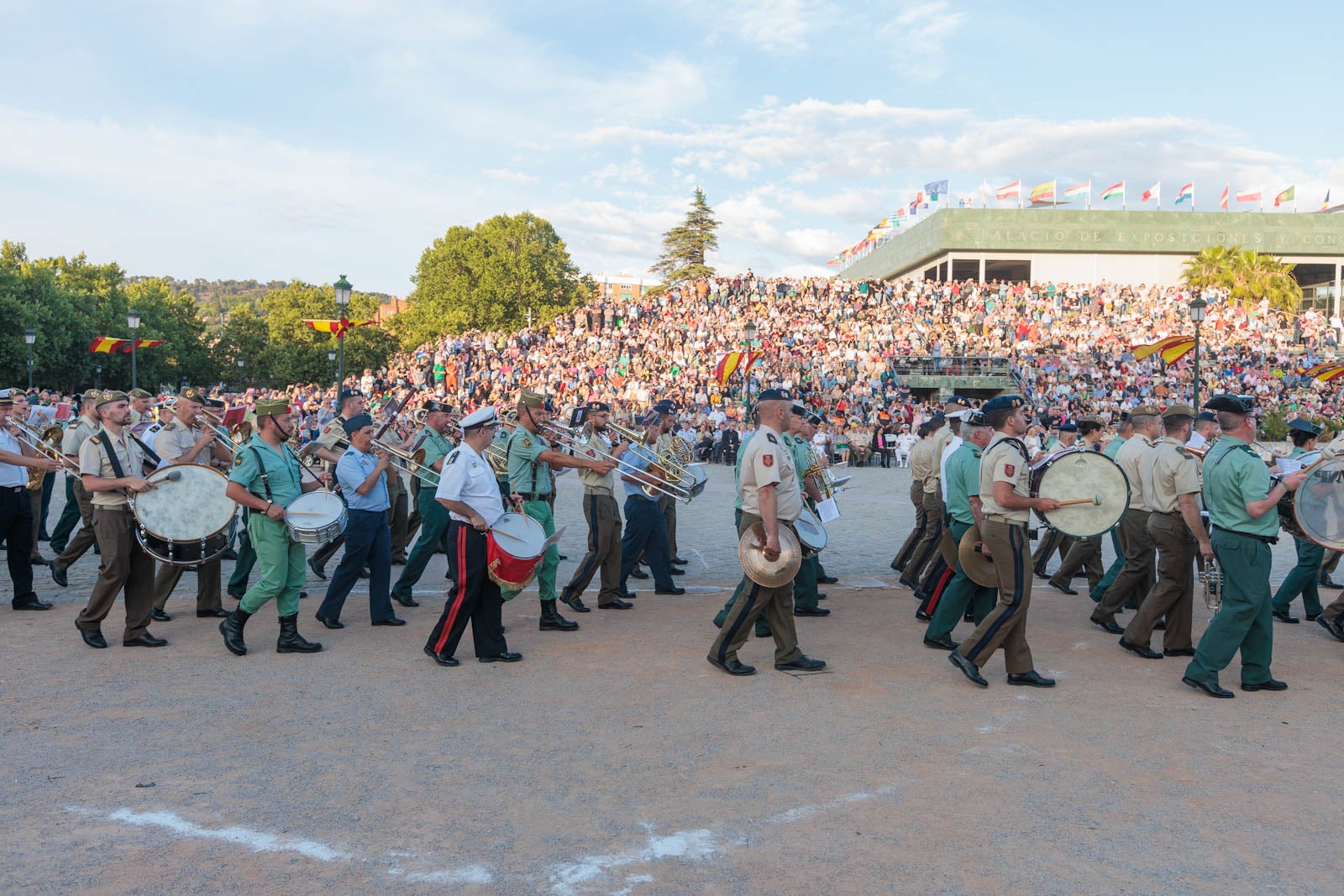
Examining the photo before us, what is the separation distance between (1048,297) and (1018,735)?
4051 cm

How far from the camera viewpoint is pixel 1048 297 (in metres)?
42.4

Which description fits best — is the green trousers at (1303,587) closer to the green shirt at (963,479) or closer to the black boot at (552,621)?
the green shirt at (963,479)

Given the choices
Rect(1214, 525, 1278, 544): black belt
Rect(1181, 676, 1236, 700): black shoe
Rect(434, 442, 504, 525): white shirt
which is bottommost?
Rect(1181, 676, 1236, 700): black shoe

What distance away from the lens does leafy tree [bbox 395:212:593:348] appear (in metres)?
64.4

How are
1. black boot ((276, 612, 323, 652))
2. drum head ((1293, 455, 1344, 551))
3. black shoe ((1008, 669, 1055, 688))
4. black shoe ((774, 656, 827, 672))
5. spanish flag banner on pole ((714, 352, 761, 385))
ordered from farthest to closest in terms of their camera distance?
spanish flag banner on pole ((714, 352, 761, 385)) → black boot ((276, 612, 323, 652)) → black shoe ((774, 656, 827, 672)) → black shoe ((1008, 669, 1055, 688)) → drum head ((1293, 455, 1344, 551))

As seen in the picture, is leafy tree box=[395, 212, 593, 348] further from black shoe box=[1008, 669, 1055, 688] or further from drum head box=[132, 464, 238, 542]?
black shoe box=[1008, 669, 1055, 688]

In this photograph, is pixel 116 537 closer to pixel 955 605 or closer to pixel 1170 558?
pixel 955 605

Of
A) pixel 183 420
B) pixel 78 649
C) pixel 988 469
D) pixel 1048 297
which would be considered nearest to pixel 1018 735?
pixel 988 469

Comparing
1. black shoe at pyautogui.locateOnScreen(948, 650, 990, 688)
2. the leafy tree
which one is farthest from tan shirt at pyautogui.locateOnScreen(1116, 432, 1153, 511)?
the leafy tree

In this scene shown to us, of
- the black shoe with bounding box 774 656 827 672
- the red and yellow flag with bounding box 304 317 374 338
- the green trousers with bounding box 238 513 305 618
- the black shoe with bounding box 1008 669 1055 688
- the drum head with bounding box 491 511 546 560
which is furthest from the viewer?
the red and yellow flag with bounding box 304 317 374 338

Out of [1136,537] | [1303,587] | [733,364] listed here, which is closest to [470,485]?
[1136,537]

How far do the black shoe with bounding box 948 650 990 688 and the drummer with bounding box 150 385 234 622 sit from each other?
18.3 ft

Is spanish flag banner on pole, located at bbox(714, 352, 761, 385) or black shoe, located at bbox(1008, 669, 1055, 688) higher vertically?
spanish flag banner on pole, located at bbox(714, 352, 761, 385)

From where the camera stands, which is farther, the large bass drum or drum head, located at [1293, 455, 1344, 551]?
the large bass drum
